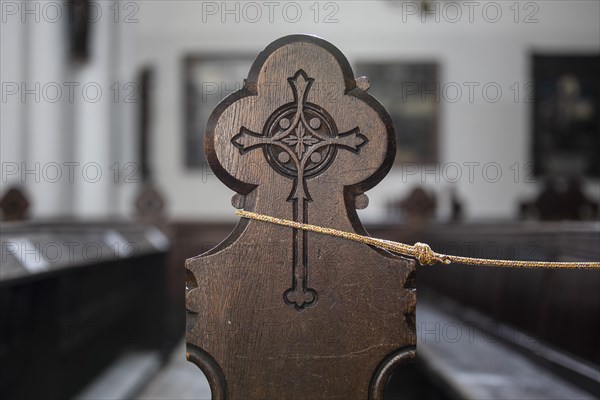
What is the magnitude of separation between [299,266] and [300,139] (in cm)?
21

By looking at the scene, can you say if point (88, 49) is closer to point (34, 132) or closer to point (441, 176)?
point (34, 132)

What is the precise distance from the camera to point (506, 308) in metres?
3.12

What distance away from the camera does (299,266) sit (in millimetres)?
1151

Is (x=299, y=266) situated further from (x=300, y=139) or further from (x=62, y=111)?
(x=62, y=111)

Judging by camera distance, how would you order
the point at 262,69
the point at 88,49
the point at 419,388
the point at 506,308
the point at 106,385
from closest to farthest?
the point at 262,69
the point at 106,385
the point at 506,308
the point at 419,388
the point at 88,49

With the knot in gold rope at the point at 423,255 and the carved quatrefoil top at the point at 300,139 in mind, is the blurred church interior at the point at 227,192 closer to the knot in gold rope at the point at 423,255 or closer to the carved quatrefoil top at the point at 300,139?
the knot in gold rope at the point at 423,255

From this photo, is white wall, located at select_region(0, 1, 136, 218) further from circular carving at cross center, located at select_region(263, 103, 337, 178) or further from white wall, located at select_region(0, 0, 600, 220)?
circular carving at cross center, located at select_region(263, 103, 337, 178)

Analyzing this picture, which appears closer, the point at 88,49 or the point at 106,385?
the point at 106,385

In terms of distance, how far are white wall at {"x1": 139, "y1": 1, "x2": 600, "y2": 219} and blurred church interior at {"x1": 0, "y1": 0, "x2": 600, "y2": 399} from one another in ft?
0.11

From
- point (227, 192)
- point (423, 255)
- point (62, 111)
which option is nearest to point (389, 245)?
point (423, 255)

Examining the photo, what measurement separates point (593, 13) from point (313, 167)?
11.6m

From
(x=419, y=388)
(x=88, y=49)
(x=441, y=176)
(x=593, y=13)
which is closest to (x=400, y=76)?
(x=441, y=176)

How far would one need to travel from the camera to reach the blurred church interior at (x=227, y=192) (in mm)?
2492

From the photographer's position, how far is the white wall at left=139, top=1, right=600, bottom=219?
11148mm
